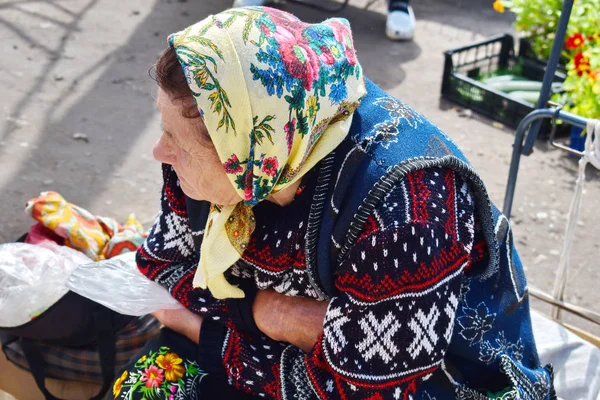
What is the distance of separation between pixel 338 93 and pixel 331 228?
279mm

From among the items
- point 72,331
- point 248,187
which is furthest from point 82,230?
point 248,187

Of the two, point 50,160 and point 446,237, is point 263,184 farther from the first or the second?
point 50,160

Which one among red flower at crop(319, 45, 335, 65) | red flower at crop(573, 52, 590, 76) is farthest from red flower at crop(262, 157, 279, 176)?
red flower at crop(573, 52, 590, 76)

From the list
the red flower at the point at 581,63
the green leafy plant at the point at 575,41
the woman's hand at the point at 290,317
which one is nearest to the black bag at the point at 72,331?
the woman's hand at the point at 290,317

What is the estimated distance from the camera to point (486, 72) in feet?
16.8

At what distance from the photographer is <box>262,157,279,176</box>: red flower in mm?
1464

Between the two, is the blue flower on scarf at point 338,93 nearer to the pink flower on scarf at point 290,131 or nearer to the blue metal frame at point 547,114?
the pink flower on scarf at point 290,131

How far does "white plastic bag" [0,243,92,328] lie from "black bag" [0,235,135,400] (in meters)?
0.03

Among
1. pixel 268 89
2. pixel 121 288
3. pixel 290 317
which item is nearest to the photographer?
pixel 268 89

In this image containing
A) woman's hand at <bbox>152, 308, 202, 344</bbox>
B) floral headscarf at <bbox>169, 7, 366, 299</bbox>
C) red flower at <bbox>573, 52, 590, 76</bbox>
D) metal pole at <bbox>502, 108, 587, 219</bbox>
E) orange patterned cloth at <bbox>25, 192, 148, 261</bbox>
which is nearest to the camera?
floral headscarf at <bbox>169, 7, 366, 299</bbox>

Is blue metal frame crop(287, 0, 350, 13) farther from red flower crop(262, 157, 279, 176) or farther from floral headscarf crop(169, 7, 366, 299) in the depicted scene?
red flower crop(262, 157, 279, 176)

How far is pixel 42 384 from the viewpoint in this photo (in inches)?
88.6

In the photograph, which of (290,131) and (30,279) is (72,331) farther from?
(290,131)

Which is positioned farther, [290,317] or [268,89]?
[290,317]
